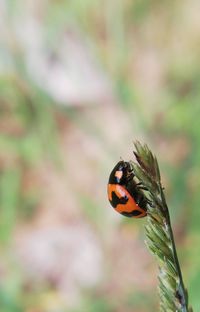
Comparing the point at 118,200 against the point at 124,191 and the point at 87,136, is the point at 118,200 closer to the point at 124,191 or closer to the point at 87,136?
the point at 124,191

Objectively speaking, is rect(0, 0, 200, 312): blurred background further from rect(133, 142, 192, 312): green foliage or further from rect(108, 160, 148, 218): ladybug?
rect(133, 142, 192, 312): green foliage

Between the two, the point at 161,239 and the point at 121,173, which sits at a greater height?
the point at 121,173

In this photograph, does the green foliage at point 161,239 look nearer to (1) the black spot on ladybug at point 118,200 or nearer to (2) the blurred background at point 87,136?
(1) the black spot on ladybug at point 118,200

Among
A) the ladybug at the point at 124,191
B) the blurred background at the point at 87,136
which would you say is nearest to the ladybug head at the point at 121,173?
the ladybug at the point at 124,191

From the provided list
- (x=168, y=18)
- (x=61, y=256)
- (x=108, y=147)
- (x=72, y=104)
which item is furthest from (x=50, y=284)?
(x=168, y=18)

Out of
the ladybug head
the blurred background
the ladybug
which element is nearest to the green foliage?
the ladybug

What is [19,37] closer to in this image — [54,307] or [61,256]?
[61,256]

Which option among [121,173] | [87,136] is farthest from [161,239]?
[87,136]

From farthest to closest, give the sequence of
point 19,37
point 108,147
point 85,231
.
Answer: point 19,37
point 85,231
point 108,147
